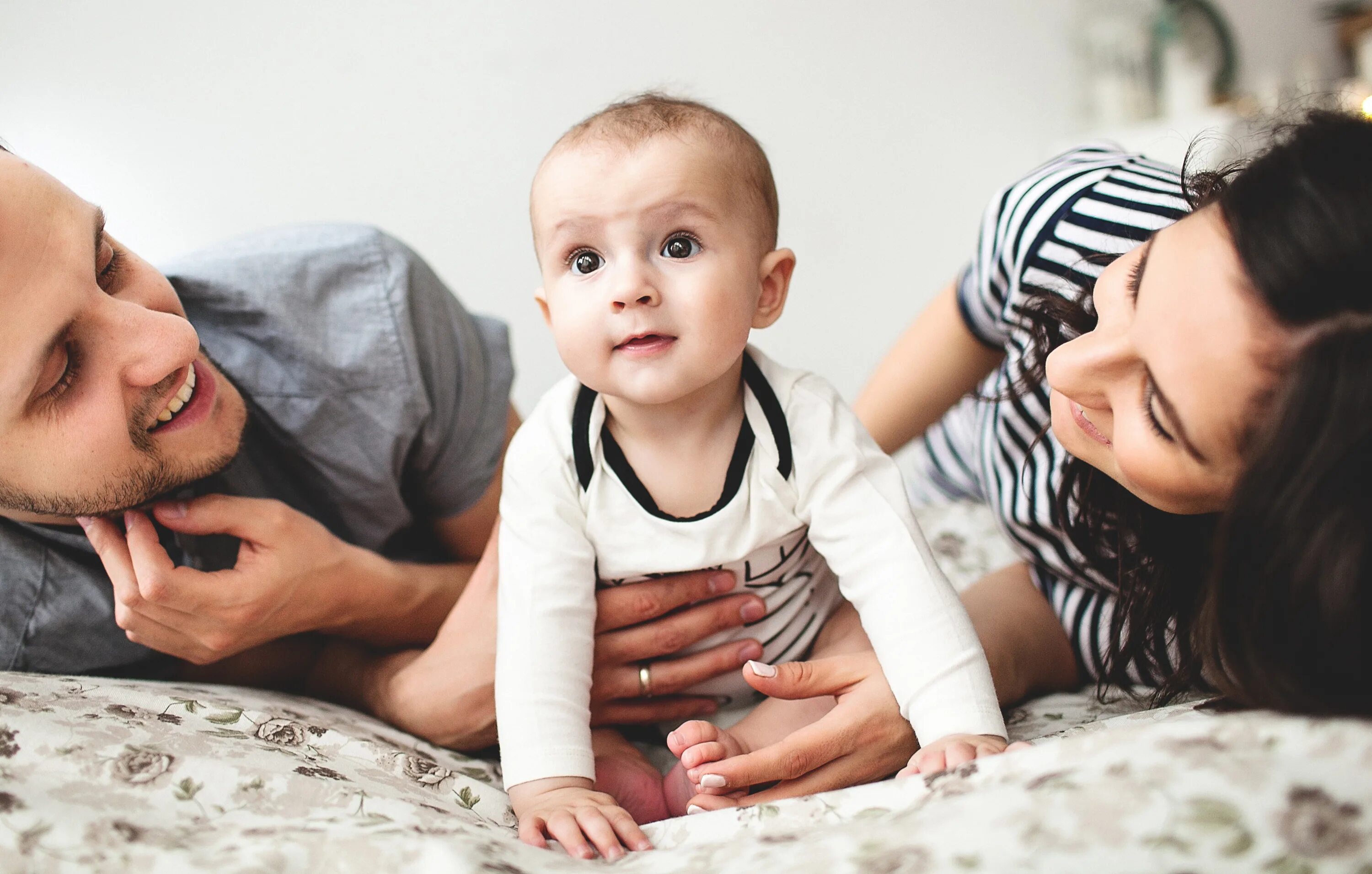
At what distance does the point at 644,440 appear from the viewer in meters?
0.97

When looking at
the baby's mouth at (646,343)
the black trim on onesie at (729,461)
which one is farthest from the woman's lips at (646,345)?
the black trim on onesie at (729,461)

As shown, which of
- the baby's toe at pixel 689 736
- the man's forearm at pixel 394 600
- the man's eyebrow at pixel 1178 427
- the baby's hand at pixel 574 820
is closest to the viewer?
the man's eyebrow at pixel 1178 427

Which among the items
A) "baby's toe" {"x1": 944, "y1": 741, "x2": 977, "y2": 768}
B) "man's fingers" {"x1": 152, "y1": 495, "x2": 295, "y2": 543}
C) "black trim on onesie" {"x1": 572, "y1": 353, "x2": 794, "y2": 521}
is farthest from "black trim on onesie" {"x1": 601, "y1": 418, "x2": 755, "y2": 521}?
"man's fingers" {"x1": 152, "y1": 495, "x2": 295, "y2": 543}

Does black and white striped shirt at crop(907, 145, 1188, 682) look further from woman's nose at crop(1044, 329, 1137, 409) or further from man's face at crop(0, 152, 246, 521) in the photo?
man's face at crop(0, 152, 246, 521)

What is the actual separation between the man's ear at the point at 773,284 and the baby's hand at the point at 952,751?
43cm

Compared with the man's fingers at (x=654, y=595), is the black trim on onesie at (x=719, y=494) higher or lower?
higher

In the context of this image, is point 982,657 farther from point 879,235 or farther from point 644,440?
point 879,235

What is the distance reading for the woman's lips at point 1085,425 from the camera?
775 mm

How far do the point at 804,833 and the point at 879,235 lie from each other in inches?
88.9

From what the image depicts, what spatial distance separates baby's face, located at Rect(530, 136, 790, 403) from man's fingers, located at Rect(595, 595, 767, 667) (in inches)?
10.4

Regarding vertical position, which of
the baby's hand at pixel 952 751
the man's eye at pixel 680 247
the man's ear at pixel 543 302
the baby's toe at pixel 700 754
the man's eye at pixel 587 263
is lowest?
A: the baby's toe at pixel 700 754

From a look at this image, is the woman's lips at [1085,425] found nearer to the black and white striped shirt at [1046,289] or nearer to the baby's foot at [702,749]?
the black and white striped shirt at [1046,289]

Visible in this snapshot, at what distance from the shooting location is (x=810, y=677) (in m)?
0.90

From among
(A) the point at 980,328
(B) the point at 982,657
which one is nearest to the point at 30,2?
(A) the point at 980,328
